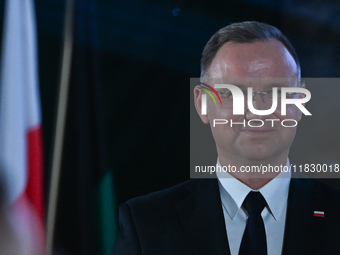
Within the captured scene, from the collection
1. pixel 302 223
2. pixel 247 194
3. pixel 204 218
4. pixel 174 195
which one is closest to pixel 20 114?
pixel 174 195

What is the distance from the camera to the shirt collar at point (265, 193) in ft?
4.08

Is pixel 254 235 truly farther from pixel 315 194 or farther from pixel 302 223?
pixel 315 194

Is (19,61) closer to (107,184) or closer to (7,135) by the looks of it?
(7,135)

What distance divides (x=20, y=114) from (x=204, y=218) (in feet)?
3.29

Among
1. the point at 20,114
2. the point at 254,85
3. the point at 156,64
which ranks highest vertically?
the point at 156,64

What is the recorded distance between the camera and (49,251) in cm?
157

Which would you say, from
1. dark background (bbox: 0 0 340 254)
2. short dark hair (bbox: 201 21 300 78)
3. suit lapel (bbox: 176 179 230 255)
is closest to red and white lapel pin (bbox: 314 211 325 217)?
suit lapel (bbox: 176 179 230 255)

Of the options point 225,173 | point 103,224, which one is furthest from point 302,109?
point 103,224

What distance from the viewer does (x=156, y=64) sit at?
167 centimetres

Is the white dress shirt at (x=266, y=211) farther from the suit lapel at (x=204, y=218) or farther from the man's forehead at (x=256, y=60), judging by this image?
the man's forehead at (x=256, y=60)

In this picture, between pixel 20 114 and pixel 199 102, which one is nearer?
pixel 199 102

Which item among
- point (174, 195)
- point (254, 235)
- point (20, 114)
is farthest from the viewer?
point (20, 114)

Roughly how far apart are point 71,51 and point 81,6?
228 mm

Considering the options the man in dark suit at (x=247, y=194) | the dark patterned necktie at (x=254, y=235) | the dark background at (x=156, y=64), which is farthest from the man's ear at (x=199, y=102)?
the dark patterned necktie at (x=254, y=235)
